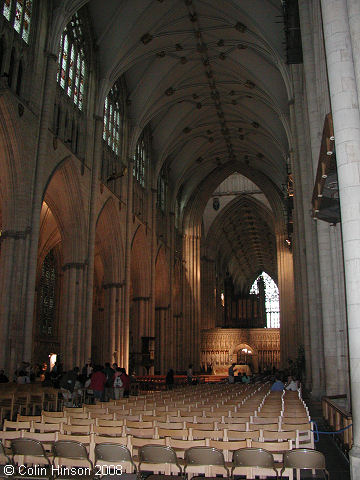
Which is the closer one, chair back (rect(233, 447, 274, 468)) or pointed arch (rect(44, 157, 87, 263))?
chair back (rect(233, 447, 274, 468))

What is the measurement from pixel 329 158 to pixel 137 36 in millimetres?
17843

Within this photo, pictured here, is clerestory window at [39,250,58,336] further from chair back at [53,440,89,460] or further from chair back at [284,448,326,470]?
chair back at [284,448,326,470]

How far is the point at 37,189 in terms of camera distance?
15.7 meters

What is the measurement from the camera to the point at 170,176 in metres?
36.2

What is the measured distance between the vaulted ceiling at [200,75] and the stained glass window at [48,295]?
29.9ft

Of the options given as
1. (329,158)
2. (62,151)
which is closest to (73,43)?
(62,151)

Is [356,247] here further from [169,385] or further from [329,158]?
[169,385]

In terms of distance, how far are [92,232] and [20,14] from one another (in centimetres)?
860

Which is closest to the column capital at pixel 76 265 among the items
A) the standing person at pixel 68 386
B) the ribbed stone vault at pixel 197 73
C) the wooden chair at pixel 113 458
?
the ribbed stone vault at pixel 197 73

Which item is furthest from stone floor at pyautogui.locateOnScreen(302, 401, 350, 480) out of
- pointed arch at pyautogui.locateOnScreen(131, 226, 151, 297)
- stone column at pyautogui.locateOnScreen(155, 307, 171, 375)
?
stone column at pyautogui.locateOnScreen(155, 307, 171, 375)

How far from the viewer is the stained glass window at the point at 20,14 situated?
15.3m

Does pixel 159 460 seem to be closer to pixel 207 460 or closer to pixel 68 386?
pixel 207 460

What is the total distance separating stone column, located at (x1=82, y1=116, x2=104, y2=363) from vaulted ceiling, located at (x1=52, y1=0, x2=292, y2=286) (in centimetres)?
261

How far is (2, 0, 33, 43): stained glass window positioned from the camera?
50.2ft
